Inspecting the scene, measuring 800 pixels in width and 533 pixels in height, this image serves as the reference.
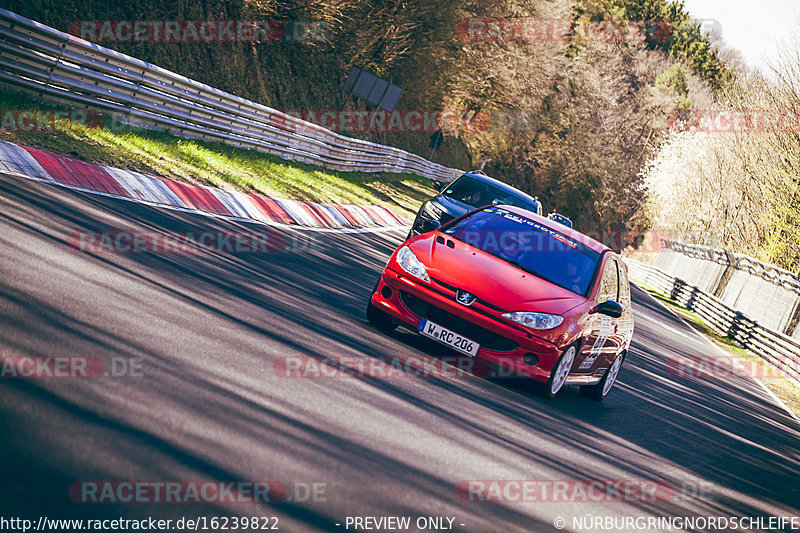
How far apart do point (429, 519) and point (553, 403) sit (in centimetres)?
450

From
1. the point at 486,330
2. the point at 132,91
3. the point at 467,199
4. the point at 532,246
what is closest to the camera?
the point at 486,330

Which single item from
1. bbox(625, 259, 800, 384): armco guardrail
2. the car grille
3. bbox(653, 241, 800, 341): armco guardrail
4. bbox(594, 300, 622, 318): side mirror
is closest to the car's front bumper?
the car grille

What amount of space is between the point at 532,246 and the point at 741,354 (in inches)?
717

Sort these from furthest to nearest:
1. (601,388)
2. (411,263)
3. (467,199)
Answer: (467,199) → (601,388) → (411,263)

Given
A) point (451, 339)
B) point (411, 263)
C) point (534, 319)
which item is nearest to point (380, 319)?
point (411, 263)

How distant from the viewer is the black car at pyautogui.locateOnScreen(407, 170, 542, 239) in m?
16.3

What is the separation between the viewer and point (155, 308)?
7000 mm

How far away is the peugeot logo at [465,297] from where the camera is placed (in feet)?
26.9

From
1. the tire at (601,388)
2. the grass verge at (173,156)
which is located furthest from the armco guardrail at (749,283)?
the tire at (601,388)

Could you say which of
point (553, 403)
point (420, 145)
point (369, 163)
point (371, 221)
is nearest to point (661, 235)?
point (420, 145)

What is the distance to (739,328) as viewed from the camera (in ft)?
91.0

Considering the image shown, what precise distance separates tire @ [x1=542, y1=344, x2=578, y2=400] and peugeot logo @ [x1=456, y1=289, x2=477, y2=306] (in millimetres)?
1056

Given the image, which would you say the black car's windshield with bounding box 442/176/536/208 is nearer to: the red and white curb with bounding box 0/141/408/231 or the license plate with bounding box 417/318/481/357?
the red and white curb with bounding box 0/141/408/231

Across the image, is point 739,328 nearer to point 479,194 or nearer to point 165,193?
point 479,194
